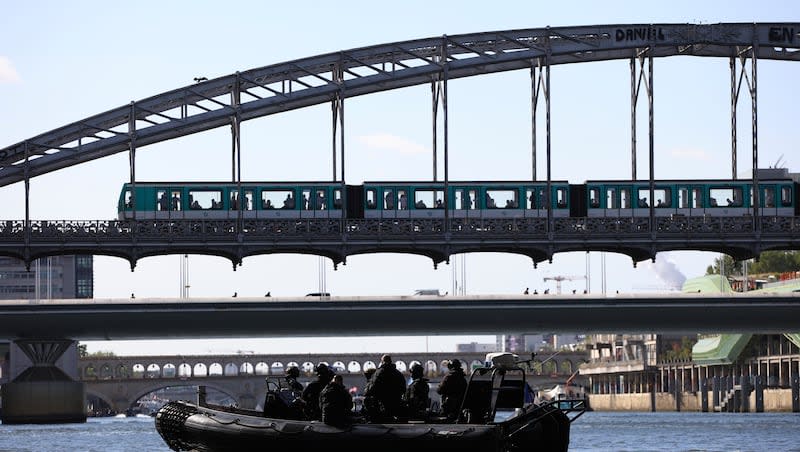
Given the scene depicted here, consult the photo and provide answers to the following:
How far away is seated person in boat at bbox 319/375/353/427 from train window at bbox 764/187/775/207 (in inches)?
2434

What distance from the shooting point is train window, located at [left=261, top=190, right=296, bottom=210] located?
10244 centimetres

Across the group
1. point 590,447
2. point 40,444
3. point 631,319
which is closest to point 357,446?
point 590,447

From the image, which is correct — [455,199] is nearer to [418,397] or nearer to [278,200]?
[278,200]

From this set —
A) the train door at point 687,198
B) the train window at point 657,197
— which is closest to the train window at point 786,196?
the train door at point 687,198

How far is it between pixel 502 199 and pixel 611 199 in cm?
601

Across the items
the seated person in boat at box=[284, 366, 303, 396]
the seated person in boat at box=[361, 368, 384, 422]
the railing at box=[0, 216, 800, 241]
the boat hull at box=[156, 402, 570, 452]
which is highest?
the railing at box=[0, 216, 800, 241]

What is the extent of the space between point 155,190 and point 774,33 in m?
36.5

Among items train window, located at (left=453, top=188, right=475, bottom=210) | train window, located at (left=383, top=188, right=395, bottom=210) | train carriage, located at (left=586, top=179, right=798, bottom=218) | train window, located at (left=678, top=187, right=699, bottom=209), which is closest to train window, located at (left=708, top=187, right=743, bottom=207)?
train carriage, located at (left=586, top=179, right=798, bottom=218)

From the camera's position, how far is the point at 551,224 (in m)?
102

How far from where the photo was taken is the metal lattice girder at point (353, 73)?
348 feet

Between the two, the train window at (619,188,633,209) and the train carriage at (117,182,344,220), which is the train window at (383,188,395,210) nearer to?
the train carriage at (117,182,344,220)

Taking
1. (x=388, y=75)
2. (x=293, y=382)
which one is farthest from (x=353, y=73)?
(x=293, y=382)

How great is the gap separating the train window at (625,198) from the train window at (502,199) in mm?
5722

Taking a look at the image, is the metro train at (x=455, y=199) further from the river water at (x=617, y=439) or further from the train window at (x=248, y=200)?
the river water at (x=617, y=439)
